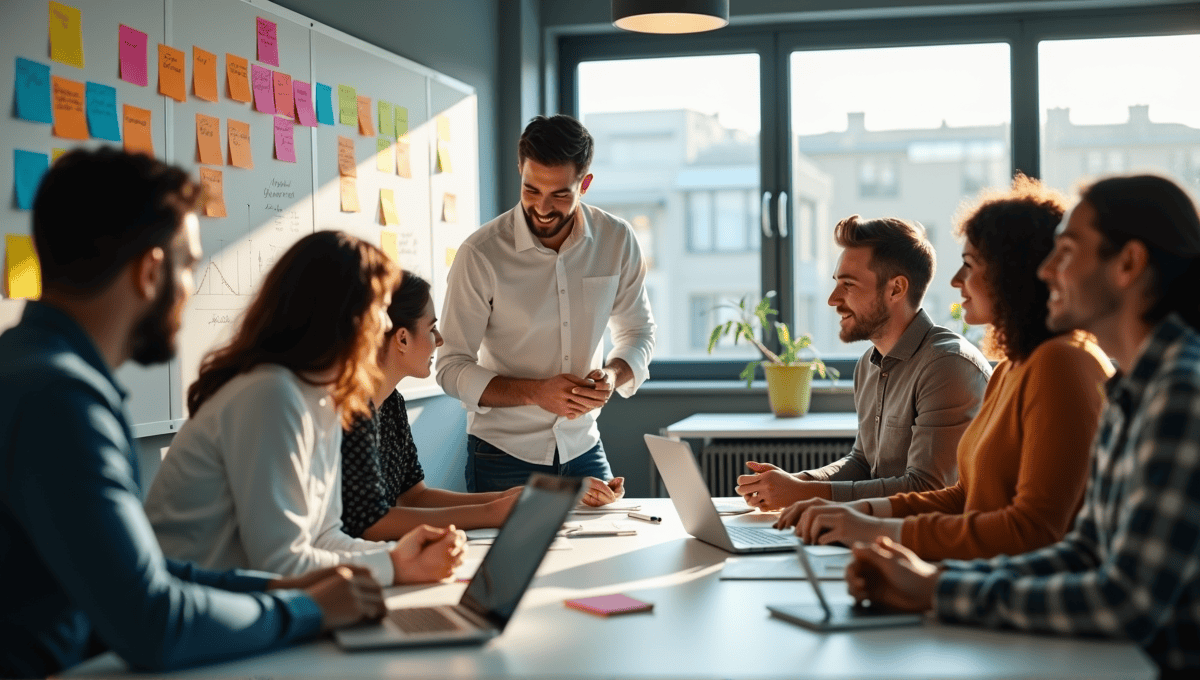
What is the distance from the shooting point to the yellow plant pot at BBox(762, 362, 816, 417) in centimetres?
408

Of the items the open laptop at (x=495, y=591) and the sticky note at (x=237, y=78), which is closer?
the open laptop at (x=495, y=591)

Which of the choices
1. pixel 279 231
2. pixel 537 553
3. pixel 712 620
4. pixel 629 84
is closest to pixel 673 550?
pixel 712 620

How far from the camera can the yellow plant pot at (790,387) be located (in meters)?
4.08

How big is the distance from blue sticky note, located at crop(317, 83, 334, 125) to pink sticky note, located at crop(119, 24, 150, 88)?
0.73 meters

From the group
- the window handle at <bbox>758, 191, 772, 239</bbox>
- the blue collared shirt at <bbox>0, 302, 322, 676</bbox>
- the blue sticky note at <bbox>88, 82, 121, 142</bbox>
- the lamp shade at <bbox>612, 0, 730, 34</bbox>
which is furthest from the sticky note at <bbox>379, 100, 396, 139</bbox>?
the blue collared shirt at <bbox>0, 302, 322, 676</bbox>

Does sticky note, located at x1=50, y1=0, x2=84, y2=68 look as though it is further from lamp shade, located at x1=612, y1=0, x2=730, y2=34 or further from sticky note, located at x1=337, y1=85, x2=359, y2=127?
lamp shade, located at x1=612, y1=0, x2=730, y2=34

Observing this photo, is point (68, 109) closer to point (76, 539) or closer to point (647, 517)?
point (76, 539)

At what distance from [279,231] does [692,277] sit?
233 cm

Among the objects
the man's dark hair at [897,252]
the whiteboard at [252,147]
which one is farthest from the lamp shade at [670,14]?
the whiteboard at [252,147]

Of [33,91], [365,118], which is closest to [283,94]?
[365,118]

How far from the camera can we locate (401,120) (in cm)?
354

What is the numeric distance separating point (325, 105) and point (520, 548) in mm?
2013

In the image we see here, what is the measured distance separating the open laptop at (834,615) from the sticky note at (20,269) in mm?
1443

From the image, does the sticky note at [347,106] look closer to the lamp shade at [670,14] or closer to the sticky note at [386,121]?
the sticky note at [386,121]
